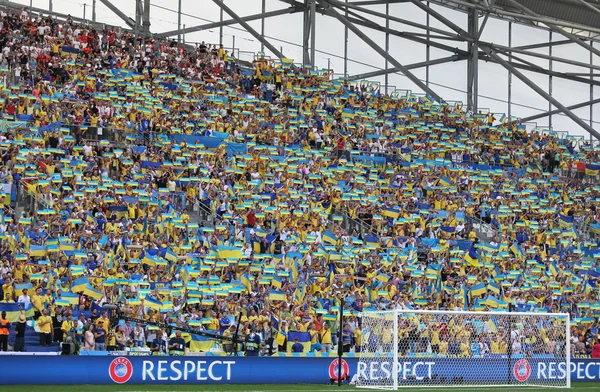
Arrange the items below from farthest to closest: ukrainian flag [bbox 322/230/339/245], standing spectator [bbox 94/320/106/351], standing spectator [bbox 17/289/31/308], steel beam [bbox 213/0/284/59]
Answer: steel beam [bbox 213/0/284/59] < ukrainian flag [bbox 322/230/339/245] < standing spectator [bbox 17/289/31/308] < standing spectator [bbox 94/320/106/351]

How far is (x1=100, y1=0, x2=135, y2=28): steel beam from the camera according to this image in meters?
46.1

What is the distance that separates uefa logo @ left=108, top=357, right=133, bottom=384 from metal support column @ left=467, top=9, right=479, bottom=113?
35246 millimetres

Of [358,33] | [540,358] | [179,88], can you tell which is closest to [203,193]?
[179,88]

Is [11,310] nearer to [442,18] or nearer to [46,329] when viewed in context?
[46,329]

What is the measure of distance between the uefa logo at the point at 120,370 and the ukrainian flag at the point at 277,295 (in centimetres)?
875

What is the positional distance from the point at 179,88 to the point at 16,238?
43.9 feet

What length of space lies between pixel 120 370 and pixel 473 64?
1439 inches

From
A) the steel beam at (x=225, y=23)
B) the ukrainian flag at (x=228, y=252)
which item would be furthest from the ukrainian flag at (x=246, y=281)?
the steel beam at (x=225, y=23)

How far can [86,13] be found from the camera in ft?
151

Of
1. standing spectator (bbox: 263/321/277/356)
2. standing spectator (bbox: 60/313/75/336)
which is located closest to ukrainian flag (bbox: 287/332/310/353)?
standing spectator (bbox: 263/321/277/356)

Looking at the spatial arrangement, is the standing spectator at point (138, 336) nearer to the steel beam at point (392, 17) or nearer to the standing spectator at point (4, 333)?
the standing spectator at point (4, 333)

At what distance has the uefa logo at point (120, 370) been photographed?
71.0ft

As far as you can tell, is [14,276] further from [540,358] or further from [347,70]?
[347,70]

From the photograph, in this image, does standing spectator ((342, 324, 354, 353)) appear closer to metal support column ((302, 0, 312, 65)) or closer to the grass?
the grass
